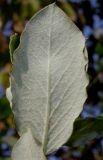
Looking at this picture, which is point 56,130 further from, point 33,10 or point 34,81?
point 33,10

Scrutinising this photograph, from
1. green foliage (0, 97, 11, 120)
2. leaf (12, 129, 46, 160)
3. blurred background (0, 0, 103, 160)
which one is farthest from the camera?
blurred background (0, 0, 103, 160)

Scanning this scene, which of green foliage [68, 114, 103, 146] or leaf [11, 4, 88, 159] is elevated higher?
leaf [11, 4, 88, 159]

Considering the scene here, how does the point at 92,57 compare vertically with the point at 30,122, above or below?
below

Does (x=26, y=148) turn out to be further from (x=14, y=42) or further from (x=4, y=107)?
(x=4, y=107)

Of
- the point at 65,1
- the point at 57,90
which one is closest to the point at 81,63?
the point at 57,90

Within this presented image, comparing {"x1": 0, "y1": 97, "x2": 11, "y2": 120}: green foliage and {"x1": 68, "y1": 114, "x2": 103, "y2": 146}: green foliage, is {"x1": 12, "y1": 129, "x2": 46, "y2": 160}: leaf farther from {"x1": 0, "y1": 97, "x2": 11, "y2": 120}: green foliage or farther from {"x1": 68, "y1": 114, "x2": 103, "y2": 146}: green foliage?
{"x1": 0, "y1": 97, "x2": 11, "y2": 120}: green foliage

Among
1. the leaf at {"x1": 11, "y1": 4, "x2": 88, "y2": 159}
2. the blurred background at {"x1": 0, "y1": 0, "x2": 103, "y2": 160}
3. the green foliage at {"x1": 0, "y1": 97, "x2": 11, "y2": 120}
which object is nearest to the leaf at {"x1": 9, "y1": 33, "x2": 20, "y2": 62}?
the leaf at {"x1": 11, "y1": 4, "x2": 88, "y2": 159}

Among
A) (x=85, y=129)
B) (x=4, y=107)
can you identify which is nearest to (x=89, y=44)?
(x=4, y=107)

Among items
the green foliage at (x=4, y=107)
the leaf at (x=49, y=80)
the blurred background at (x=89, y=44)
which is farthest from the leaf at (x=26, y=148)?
the blurred background at (x=89, y=44)
